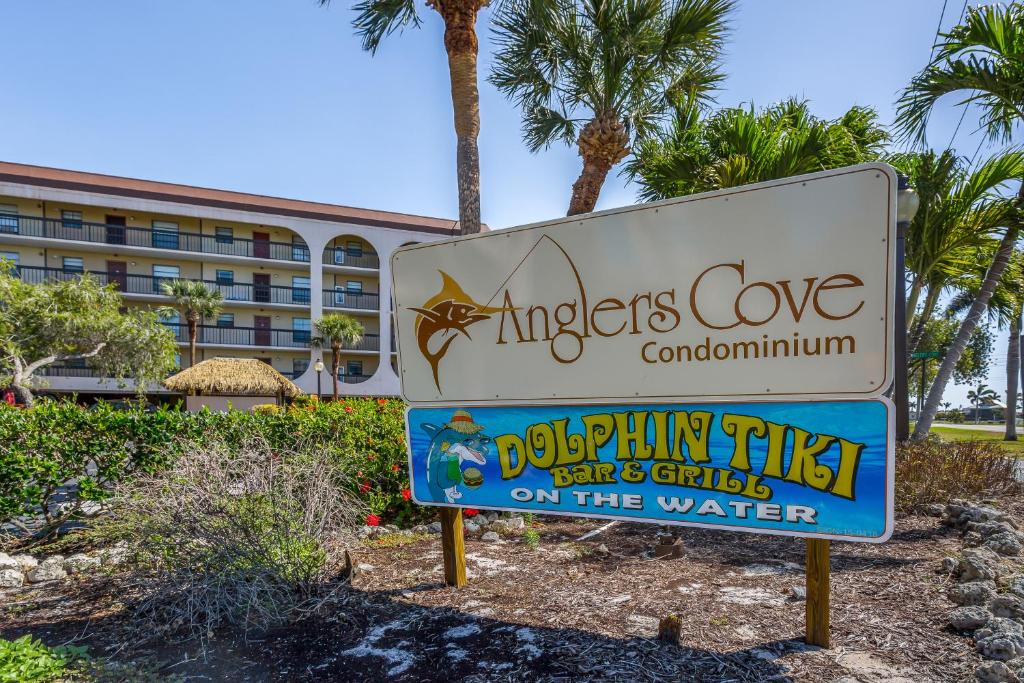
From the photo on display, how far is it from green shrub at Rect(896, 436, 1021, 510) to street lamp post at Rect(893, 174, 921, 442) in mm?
519

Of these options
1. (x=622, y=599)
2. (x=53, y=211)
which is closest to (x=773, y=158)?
(x=622, y=599)

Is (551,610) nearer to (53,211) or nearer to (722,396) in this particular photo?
(722,396)

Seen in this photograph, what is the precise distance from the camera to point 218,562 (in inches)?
179

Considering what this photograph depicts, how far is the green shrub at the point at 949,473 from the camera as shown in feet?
24.9

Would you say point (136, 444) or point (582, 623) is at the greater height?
point (136, 444)

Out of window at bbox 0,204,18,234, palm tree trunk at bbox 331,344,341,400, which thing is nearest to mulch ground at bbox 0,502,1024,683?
palm tree trunk at bbox 331,344,341,400

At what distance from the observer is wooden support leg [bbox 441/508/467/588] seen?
204 inches

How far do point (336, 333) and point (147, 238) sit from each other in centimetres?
1263

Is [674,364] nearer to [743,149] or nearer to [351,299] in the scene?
[743,149]

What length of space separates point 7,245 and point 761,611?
146 ft

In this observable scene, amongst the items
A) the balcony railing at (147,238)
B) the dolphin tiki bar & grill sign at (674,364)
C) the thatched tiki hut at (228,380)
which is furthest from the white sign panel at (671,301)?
the balcony railing at (147,238)

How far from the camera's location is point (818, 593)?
380cm

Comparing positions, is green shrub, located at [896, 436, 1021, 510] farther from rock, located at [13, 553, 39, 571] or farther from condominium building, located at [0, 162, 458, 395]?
condominium building, located at [0, 162, 458, 395]

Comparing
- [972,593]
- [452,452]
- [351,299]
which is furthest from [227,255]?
[972,593]
